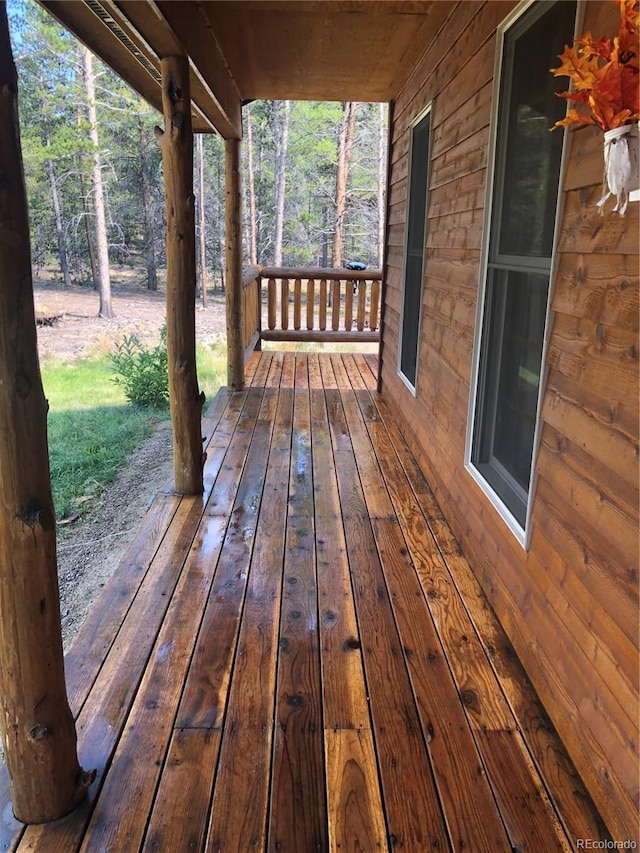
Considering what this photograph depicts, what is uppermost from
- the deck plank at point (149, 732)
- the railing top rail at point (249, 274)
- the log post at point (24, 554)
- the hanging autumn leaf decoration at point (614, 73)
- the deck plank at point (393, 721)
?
the hanging autumn leaf decoration at point (614, 73)

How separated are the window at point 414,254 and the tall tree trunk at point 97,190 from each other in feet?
38.4

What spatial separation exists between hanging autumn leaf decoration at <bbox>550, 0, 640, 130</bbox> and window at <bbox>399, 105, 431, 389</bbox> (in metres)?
2.82

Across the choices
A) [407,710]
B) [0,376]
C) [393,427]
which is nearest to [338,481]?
[393,427]

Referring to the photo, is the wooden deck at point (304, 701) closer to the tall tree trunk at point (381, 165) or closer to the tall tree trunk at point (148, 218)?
the tall tree trunk at point (381, 165)

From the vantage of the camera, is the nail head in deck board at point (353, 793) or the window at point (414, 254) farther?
the window at point (414, 254)

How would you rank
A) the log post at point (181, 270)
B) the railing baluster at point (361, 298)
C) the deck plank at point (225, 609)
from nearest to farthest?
the deck plank at point (225, 609) → the log post at point (181, 270) → the railing baluster at point (361, 298)

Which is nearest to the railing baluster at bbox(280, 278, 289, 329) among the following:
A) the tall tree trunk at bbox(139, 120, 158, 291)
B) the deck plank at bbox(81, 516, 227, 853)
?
the deck plank at bbox(81, 516, 227, 853)

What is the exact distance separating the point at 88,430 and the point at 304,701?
5.48 m

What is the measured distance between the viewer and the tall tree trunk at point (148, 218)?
1934 centimetres

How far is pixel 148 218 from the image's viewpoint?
1984 centimetres

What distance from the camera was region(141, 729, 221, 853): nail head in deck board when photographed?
4.51 feet

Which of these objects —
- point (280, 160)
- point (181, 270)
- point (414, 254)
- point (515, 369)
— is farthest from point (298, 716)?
point (280, 160)

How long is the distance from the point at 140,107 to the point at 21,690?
1914 cm

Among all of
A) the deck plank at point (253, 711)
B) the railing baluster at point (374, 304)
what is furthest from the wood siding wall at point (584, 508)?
the railing baluster at point (374, 304)
